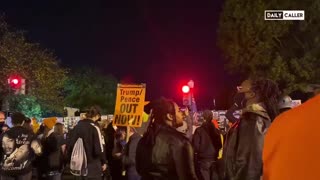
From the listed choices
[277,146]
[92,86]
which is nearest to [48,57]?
[92,86]

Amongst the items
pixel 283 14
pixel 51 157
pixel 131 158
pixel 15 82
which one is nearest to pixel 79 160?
pixel 131 158

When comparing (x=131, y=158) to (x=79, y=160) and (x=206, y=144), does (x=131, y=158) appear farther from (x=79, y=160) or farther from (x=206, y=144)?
(x=206, y=144)

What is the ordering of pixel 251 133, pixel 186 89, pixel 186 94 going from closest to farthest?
pixel 251 133
pixel 186 94
pixel 186 89

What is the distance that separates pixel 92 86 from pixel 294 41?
5657 cm

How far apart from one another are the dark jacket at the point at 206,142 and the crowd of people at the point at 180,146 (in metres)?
0.02

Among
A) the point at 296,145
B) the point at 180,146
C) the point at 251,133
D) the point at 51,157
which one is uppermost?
the point at 296,145

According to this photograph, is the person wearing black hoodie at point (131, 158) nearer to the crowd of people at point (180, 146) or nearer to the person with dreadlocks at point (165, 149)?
the crowd of people at point (180, 146)

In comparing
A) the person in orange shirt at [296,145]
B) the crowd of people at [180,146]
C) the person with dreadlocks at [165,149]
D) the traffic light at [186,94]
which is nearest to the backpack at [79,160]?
the crowd of people at [180,146]

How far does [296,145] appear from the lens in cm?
158

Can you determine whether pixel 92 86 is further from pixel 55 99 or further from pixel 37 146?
pixel 37 146

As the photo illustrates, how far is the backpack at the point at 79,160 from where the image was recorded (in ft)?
32.9

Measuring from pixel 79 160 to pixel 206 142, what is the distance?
262cm

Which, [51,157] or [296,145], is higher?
[296,145]

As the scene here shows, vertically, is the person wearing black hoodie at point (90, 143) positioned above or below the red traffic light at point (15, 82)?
below
